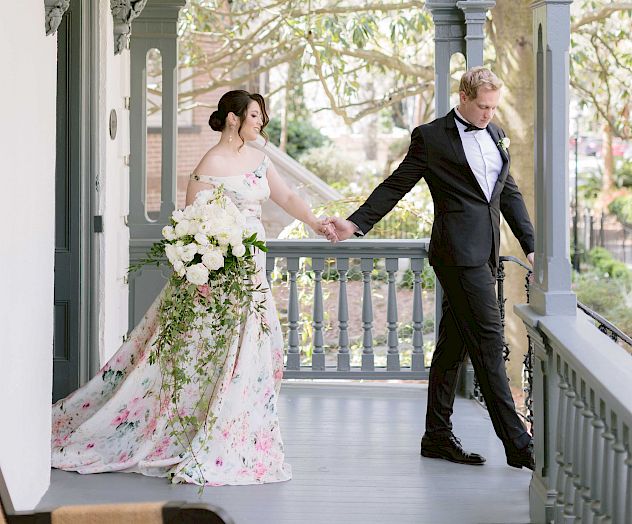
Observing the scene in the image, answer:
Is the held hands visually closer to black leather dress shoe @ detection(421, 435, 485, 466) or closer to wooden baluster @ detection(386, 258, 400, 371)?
black leather dress shoe @ detection(421, 435, 485, 466)

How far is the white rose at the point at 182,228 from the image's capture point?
5.06m

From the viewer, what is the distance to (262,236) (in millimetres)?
5695

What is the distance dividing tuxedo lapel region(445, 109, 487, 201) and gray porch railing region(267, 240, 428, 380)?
2234 mm

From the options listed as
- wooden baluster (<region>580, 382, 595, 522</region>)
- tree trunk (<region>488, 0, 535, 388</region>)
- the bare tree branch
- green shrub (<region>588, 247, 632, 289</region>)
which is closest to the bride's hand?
wooden baluster (<region>580, 382, 595, 522</region>)

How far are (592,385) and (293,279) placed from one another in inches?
169

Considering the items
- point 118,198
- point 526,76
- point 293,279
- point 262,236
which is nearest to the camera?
point 262,236

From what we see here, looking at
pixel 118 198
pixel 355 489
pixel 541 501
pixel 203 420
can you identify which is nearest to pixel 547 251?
pixel 541 501

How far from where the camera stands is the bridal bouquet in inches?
199

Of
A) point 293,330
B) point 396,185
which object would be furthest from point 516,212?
point 293,330

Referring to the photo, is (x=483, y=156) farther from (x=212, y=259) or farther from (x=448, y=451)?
(x=448, y=451)

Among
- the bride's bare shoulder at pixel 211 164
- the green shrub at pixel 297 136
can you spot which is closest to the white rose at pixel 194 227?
the bride's bare shoulder at pixel 211 164

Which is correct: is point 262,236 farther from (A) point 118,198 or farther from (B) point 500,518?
→ (B) point 500,518

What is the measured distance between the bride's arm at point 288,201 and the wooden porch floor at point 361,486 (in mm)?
1137

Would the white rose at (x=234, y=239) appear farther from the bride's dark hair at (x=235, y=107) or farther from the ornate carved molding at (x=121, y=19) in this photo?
the ornate carved molding at (x=121, y=19)
